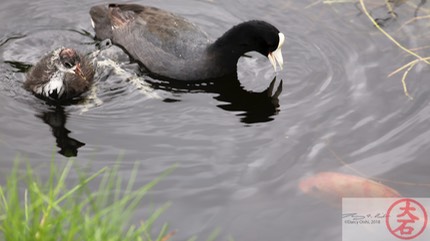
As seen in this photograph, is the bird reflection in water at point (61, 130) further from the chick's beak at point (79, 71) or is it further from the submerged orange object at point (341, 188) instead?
the submerged orange object at point (341, 188)

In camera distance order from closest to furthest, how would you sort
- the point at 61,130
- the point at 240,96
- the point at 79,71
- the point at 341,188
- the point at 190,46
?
the point at 341,188, the point at 61,130, the point at 79,71, the point at 240,96, the point at 190,46

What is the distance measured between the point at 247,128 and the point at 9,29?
2986mm

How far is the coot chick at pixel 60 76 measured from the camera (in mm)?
7609

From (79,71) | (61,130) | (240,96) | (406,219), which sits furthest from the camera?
(240,96)

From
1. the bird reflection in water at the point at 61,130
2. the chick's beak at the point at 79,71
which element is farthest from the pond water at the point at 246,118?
the chick's beak at the point at 79,71

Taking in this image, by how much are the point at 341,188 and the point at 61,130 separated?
2504mm

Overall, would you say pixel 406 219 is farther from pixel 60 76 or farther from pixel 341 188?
pixel 60 76

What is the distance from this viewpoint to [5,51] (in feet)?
27.5

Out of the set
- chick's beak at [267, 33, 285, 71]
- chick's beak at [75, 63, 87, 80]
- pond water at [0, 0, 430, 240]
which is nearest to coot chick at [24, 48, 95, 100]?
chick's beak at [75, 63, 87, 80]

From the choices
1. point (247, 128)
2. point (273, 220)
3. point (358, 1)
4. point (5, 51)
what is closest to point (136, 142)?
point (247, 128)

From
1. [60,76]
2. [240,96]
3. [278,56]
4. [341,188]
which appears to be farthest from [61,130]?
[341,188]

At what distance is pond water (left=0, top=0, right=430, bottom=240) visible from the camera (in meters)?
6.39

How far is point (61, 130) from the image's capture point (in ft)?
23.7

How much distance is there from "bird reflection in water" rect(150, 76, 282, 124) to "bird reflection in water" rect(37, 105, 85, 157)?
3.41 ft
